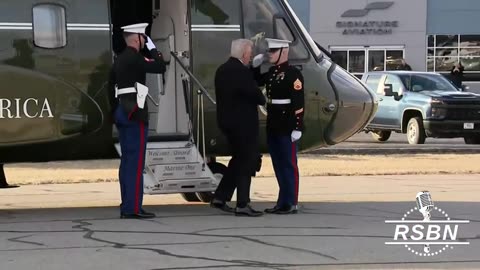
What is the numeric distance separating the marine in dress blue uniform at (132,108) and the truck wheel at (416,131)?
12760 millimetres

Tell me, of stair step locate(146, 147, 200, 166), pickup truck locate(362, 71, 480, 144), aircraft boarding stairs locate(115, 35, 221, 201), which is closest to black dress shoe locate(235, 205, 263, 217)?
aircraft boarding stairs locate(115, 35, 221, 201)

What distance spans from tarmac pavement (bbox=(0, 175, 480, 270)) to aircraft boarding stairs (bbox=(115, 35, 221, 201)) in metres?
0.38

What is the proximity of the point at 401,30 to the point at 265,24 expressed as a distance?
33.3m

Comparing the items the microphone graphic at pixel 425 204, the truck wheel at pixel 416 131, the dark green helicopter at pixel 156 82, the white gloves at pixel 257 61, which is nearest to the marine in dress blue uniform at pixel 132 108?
the dark green helicopter at pixel 156 82

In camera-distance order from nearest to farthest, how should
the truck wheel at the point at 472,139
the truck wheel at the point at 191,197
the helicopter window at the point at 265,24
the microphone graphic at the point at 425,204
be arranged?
the microphone graphic at the point at 425,204 < the helicopter window at the point at 265,24 < the truck wheel at the point at 191,197 < the truck wheel at the point at 472,139

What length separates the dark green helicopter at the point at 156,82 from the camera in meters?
9.70

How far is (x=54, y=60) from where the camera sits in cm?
980

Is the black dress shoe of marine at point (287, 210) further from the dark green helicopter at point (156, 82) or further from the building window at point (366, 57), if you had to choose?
the building window at point (366, 57)

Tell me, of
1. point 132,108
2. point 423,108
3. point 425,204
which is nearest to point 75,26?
point 132,108

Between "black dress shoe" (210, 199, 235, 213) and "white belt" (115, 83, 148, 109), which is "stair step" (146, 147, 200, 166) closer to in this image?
"black dress shoe" (210, 199, 235, 213)

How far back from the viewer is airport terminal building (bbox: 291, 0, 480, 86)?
4262 centimetres

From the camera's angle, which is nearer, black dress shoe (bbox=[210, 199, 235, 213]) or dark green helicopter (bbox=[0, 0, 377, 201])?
dark green helicopter (bbox=[0, 0, 377, 201])

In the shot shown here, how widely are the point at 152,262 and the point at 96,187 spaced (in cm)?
625

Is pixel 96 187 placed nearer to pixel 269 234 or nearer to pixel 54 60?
pixel 54 60
